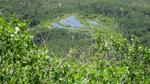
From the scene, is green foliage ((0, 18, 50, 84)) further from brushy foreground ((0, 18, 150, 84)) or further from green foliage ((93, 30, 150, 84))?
green foliage ((93, 30, 150, 84))

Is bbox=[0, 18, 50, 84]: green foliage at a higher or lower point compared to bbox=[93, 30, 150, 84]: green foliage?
higher

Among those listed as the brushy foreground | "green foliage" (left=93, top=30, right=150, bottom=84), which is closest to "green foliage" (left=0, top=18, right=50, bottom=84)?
the brushy foreground

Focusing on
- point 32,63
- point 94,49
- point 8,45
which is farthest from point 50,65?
point 94,49

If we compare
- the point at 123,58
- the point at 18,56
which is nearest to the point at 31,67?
the point at 18,56

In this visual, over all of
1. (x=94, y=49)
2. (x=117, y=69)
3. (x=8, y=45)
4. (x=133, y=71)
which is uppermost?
(x=8, y=45)

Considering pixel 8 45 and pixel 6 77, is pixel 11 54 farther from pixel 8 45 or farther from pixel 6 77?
pixel 6 77

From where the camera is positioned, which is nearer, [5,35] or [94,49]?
[5,35]

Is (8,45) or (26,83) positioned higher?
(8,45)

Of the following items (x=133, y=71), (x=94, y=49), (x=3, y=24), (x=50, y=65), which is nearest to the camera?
(x=3, y=24)

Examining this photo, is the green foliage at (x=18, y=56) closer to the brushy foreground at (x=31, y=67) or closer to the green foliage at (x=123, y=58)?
the brushy foreground at (x=31, y=67)

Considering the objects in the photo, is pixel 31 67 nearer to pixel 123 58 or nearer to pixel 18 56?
pixel 18 56

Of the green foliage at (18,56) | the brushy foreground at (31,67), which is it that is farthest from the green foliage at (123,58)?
the green foliage at (18,56)
